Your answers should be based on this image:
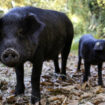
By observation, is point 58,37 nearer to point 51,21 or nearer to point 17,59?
point 51,21

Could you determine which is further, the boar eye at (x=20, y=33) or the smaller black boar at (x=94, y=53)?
the smaller black boar at (x=94, y=53)

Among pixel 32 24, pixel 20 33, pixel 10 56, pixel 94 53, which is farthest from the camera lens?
pixel 94 53

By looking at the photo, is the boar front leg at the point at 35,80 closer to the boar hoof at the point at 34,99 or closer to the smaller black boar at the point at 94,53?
the boar hoof at the point at 34,99

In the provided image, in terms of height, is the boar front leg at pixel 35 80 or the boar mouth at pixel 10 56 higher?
the boar mouth at pixel 10 56

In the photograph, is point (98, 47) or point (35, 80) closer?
point (35, 80)

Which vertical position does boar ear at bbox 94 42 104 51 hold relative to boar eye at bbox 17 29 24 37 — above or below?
below

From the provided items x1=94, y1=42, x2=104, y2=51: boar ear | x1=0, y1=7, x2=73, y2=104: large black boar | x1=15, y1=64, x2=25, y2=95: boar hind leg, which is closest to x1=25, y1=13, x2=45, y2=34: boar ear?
x1=0, y1=7, x2=73, y2=104: large black boar

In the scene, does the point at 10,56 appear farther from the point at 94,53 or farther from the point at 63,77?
the point at 63,77

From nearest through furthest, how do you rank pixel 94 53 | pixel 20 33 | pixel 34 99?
pixel 20 33, pixel 34 99, pixel 94 53

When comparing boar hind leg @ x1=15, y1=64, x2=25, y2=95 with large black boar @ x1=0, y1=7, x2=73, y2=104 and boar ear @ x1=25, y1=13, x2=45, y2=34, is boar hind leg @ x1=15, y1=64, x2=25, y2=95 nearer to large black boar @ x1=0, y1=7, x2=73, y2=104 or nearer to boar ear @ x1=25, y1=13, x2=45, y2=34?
large black boar @ x1=0, y1=7, x2=73, y2=104

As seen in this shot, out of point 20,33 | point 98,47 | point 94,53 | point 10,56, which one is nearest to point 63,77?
point 94,53

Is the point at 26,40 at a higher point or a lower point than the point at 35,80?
higher

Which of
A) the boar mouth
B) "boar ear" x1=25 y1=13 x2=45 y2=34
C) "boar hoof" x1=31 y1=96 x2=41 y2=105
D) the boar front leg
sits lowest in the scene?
"boar hoof" x1=31 y1=96 x2=41 y2=105

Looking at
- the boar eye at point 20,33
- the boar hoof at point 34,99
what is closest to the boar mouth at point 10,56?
the boar eye at point 20,33
